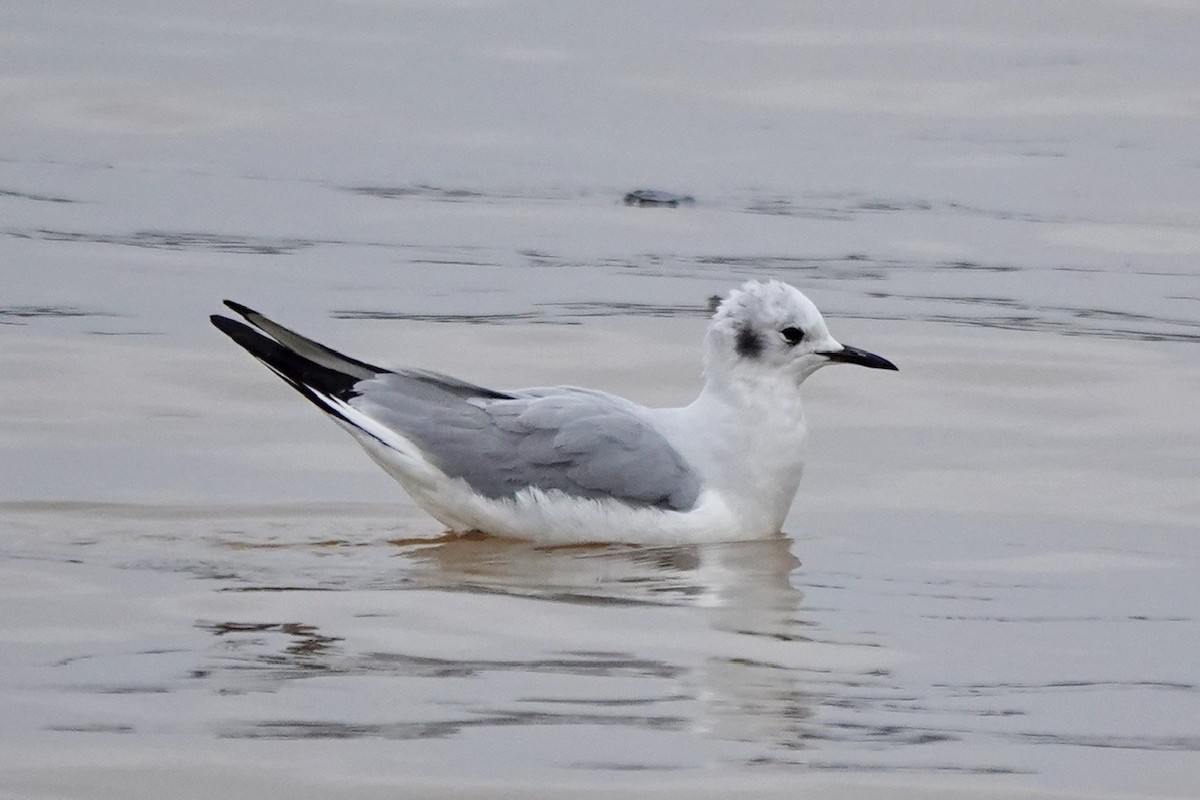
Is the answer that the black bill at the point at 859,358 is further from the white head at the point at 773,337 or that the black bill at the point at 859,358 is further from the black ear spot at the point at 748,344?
the black ear spot at the point at 748,344

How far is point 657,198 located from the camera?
13.6 meters

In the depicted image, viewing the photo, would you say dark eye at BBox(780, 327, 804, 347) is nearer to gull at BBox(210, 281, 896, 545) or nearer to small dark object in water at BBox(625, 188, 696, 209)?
gull at BBox(210, 281, 896, 545)

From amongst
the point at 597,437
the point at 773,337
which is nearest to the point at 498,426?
the point at 597,437

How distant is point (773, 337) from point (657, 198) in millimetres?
5764

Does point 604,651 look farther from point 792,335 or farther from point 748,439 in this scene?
point 792,335

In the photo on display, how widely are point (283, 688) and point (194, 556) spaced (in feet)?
5.55

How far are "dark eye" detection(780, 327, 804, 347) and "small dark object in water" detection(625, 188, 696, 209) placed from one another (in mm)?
5606

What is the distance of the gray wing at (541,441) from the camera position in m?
7.46

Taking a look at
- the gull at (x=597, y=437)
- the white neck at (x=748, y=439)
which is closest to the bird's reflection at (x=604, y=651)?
the gull at (x=597, y=437)

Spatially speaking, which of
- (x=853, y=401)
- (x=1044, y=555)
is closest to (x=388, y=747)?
(x=1044, y=555)

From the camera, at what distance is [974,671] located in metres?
5.94

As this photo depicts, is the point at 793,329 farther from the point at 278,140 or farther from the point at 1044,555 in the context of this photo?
the point at 278,140

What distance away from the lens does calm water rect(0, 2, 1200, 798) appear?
529 centimetres

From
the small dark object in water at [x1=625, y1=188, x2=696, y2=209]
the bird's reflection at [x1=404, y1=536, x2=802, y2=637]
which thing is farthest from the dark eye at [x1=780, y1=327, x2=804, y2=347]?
the small dark object in water at [x1=625, y1=188, x2=696, y2=209]
